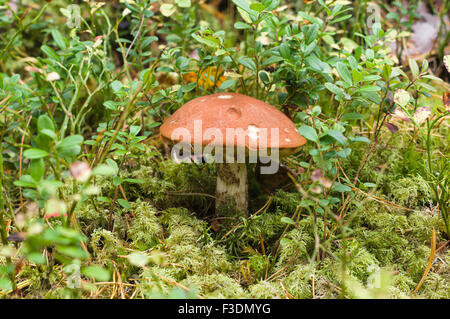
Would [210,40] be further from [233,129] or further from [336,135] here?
[336,135]

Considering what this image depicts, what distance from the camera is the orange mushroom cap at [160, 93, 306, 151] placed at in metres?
1.51

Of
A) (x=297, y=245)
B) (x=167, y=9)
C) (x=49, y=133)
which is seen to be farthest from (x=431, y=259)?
(x=167, y=9)

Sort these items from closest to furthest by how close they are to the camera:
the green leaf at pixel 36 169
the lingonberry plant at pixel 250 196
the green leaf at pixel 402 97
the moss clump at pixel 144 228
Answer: the green leaf at pixel 36 169 → the lingonberry plant at pixel 250 196 → the green leaf at pixel 402 97 → the moss clump at pixel 144 228

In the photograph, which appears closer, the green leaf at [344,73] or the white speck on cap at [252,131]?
the white speck on cap at [252,131]

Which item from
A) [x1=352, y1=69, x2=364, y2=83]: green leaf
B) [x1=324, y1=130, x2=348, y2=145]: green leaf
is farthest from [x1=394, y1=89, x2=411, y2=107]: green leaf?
[x1=324, y1=130, x2=348, y2=145]: green leaf

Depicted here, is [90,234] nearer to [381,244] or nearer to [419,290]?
[381,244]

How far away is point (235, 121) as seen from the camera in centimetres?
156

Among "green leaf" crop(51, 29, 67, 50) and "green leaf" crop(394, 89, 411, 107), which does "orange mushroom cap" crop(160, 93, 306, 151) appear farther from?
"green leaf" crop(51, 29, 67, 50)

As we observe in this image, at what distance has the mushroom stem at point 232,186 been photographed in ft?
6.37

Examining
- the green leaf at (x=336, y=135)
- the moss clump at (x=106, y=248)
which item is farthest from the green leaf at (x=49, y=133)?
the green leaf at (x=336, y=135)

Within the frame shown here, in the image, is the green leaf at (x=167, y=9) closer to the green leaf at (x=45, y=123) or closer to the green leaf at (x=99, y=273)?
the green leaf at (x=45, y=123)

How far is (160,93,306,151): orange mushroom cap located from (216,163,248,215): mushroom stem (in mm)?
385

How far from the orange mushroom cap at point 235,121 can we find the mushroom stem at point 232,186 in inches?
15.2

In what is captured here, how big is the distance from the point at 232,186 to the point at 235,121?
0.50 metres
